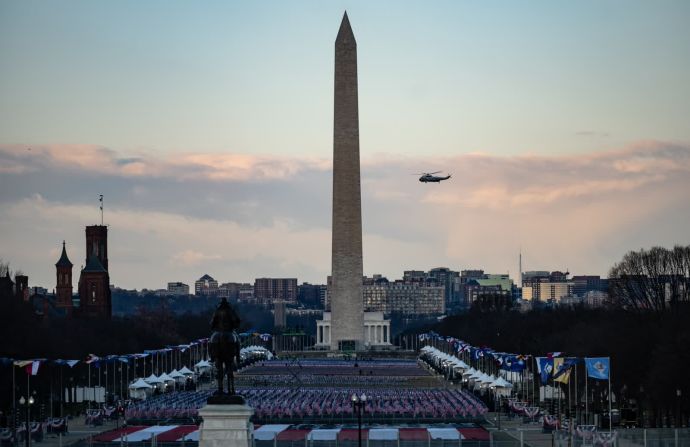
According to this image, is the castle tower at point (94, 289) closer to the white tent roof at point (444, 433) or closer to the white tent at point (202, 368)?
the white tent at point (202, 368)

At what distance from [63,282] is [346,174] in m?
40.3

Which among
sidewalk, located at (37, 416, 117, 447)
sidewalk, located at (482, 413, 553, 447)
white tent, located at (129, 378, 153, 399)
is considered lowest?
sidewalk, located at (482, 413, 553, 447)

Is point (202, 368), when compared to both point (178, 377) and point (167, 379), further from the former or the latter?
point (167, 379)

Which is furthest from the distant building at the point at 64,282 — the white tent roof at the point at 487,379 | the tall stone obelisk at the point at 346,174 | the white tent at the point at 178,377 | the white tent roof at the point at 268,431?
the white tent roof at the point at 268,431

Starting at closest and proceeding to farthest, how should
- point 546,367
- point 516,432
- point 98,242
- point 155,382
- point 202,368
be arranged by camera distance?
point 546,367 → point 516,432 → point 155,382 → point 202,368 → point 98,242

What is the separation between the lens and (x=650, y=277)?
342 feet

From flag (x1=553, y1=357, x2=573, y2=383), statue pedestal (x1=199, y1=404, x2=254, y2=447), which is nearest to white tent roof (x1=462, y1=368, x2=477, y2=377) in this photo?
flag (x1=553, y1=357, x2=573, y2=383)

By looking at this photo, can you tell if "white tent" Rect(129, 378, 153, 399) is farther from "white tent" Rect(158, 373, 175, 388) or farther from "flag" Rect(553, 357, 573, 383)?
"flag" Rect(553, 357, 573, 383)

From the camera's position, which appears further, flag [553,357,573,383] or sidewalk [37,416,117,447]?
flag [553,357,573,383]

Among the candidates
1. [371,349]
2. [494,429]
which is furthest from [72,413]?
[371,349]

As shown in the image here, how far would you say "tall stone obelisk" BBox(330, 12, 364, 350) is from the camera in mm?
113750

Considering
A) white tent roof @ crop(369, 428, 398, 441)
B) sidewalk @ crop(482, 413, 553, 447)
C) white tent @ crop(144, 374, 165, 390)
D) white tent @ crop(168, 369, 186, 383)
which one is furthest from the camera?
white tent @ crop(168, 369, 186, 383)

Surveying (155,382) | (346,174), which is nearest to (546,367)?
(155,382)

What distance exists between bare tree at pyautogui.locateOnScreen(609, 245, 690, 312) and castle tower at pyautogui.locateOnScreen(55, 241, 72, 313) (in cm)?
5421
